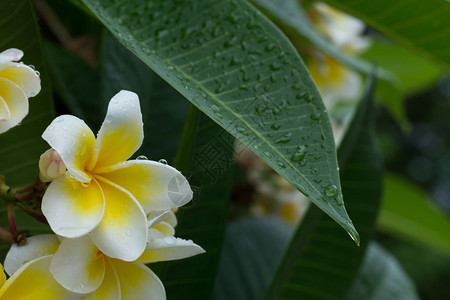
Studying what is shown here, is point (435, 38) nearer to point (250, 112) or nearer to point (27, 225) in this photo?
point (250, 112)

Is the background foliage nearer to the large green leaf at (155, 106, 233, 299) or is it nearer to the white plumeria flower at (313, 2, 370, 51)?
the large green leaf at (155, 106, 233, 299)

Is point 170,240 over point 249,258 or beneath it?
over

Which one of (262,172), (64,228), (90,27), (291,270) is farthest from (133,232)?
(262,172)

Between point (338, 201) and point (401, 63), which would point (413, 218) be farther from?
point (338, 201)

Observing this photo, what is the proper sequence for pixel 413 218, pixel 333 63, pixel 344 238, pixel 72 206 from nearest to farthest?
pixel 72 206, pixel 344 238, pixel 333 63, pixel 413 218

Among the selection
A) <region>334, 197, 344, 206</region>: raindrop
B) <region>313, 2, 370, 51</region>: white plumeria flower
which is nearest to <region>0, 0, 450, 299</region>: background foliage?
<region>334, 197, 344, 206</region>: raindrop

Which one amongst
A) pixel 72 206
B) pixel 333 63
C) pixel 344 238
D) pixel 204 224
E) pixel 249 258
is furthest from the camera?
pixel 333 63

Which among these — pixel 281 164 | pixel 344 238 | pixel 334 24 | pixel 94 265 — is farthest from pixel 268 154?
pixel 334 24
